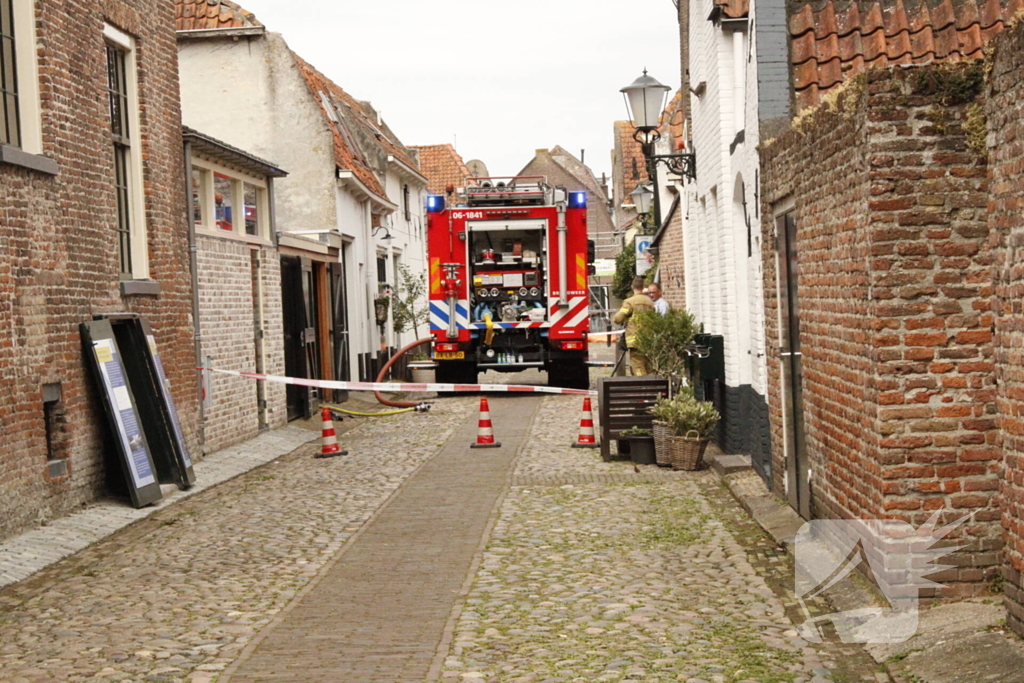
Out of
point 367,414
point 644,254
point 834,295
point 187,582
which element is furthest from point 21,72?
point 644,254

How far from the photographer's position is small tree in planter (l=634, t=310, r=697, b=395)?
14484 millimetres

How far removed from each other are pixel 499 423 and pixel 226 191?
505 centimetres

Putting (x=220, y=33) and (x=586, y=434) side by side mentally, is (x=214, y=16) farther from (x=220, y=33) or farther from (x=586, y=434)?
(x=586, y=434)

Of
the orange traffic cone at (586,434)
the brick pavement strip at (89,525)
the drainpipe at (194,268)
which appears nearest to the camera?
the brick pavement strip at (89,525)

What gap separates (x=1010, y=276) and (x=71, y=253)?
846 cm

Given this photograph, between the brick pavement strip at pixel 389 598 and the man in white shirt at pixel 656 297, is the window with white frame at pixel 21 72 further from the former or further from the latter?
the man in white shirt at pixel 656 297

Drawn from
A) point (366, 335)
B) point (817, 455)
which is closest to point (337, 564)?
point (817, 455)

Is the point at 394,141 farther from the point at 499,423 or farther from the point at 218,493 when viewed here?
the point at 218,493

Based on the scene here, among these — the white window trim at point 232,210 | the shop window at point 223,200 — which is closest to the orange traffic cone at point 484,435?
the white window trim at point 232,210

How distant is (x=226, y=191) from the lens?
17.0 meters

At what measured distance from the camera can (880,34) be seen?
405 inches

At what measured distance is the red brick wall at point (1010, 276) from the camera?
5.30m

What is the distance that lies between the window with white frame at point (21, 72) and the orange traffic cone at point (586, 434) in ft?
23.6

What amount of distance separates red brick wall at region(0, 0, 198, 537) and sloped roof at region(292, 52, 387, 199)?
12.4 m
